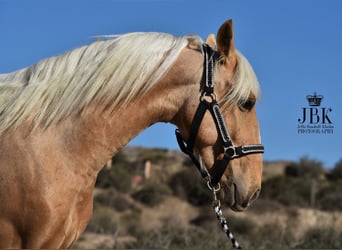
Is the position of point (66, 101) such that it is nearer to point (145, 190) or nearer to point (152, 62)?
point (152, 62)

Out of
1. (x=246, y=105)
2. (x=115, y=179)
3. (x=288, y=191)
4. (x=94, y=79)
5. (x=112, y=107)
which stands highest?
(x=94, y=79)

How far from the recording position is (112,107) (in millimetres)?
4164

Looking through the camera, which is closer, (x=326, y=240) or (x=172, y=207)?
(x=326, y=240)

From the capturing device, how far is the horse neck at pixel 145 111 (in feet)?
13.6

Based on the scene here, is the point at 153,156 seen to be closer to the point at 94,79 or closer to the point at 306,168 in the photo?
the point at 306,168

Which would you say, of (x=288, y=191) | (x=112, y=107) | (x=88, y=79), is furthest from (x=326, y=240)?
(x=288, y=191)

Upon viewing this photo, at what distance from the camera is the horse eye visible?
4.18 metres

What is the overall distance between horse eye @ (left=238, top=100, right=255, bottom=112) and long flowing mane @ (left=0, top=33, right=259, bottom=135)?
61mm

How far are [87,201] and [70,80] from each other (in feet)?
2.88

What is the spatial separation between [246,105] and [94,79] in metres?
1.12

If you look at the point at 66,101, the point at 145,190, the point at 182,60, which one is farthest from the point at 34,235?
the point at 145,190

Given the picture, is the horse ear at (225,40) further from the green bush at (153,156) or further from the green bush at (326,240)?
the green bush at (153,156)

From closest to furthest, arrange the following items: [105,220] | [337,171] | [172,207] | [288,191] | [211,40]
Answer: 1. [211,40]
2. [105,220]
3. [172,207]
4. [288,191]
5. [337,171]

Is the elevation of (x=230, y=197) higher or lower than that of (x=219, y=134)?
lower
